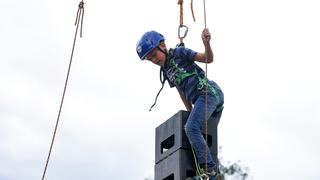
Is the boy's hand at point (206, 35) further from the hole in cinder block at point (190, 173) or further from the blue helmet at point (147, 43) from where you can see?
the hole in cinder block at point (190, 173)

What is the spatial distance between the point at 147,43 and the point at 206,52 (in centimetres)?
50

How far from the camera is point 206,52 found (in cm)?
496

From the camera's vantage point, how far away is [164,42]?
208 inches

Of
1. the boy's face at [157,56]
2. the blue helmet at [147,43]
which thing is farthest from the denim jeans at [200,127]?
the blue helmet at [147,43]

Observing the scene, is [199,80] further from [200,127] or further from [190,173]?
[190,173]

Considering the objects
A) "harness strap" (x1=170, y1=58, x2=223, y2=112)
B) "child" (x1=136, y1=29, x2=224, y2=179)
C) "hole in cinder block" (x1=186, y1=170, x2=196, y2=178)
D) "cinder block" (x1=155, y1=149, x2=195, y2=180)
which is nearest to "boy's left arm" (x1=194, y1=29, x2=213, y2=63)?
"child" (x1=136, y1=29, x2=224, y2=179)

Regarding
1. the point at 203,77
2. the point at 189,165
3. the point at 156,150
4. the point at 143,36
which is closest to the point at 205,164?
the point at 189,165

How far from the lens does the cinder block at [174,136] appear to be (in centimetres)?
478

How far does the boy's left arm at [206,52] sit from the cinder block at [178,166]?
703mm

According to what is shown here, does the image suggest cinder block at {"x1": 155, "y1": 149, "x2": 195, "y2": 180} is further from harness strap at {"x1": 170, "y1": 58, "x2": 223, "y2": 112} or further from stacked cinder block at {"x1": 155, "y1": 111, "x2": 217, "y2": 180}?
harness strap at {"x1": 170, "y1": 58, "x2": 223, "y2": 112}

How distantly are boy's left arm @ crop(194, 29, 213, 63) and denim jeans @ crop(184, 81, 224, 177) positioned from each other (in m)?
0.24

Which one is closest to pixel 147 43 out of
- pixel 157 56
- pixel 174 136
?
pixel 157 56

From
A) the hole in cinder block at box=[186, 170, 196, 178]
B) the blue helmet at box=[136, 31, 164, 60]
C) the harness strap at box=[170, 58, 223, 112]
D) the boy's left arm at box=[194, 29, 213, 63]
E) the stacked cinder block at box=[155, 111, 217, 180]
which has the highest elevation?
the blue helmet at box=[136, 31, 164, 60]

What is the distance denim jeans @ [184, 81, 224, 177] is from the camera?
4711 mm
